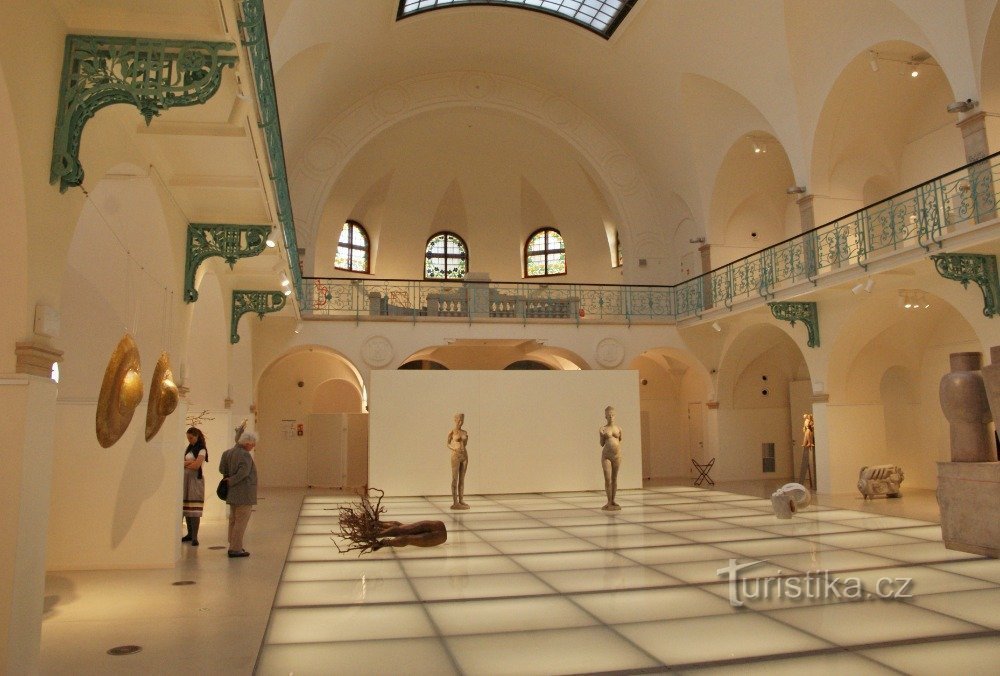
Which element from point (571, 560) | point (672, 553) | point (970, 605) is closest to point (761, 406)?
point (672, 553)

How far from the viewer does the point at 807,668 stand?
4594 millimetres

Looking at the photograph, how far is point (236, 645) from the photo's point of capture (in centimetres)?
549

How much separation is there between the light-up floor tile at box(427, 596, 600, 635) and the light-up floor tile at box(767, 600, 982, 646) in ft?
5.26

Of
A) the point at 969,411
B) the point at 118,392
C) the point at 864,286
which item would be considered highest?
the point at 864,286

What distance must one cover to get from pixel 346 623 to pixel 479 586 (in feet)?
5.19

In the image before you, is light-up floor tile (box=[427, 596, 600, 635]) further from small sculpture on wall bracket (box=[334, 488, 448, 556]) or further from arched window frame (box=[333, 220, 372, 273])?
arched window frame (box=[333, 220, 372, 273])

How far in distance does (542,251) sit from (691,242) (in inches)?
263

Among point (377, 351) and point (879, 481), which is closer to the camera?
point (879, 481)

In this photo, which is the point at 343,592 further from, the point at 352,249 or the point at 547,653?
the point at 352,249

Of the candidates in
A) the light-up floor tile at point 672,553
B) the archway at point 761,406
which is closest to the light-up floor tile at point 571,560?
the light-up floor tile at point 672,553

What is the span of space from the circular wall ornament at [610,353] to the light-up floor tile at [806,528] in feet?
29.4

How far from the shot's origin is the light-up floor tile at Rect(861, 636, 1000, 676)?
14.8 feet

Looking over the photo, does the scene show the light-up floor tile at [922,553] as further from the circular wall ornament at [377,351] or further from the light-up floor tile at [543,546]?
the circular wall ornament at [377,351]

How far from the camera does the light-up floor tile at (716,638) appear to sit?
4895mm
